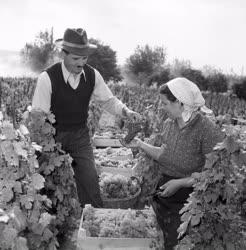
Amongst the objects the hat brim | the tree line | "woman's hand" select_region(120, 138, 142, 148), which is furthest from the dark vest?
the tree line

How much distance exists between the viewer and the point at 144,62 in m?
46.5

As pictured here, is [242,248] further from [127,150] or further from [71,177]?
[127,150]

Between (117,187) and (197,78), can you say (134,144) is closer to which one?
(117,187)

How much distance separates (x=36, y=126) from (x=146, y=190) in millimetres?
1347

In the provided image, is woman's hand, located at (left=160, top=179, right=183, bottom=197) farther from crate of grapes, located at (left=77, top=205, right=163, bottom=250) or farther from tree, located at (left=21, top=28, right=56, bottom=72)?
tree, located at (left=21, top=28, right=56, bottom=72)

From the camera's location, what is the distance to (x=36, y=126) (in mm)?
3818

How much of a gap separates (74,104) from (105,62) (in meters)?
38.6

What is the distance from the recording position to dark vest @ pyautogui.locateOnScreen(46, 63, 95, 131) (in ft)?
13.2

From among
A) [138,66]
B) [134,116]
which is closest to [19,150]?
[134,116]

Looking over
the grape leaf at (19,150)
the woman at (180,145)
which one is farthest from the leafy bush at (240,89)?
the grape leaf at (19,150)

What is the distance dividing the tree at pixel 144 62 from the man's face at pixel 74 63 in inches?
1583

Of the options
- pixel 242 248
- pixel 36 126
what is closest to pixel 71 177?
pixel 36 126

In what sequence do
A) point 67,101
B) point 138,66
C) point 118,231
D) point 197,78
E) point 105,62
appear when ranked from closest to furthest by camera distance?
→ point 118,231, point 67,101, point 197,78, point 105,62, point 138,66

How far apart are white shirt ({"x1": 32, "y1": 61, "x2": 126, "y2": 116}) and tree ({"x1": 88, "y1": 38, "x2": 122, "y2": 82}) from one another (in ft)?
122
